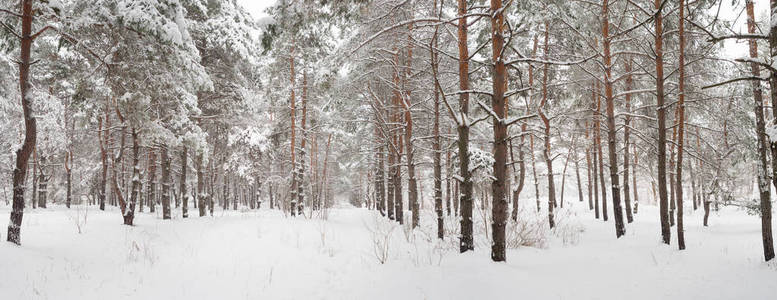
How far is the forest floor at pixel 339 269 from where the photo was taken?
517 centimetres

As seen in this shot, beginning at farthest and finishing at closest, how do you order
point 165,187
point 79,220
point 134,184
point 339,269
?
point 165,187
point 134,184
point 79,220
point 339,269

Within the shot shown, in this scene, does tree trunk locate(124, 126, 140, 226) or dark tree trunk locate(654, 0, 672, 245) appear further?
tree trunk locate(124, 126, 140, 226)

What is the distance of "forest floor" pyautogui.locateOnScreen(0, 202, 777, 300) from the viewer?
17.0 ft

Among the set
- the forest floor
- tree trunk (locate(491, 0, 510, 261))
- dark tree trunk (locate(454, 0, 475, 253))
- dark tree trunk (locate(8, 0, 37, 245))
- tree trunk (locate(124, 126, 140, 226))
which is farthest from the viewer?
tree trunk (locate(124, 126, 140, 226))

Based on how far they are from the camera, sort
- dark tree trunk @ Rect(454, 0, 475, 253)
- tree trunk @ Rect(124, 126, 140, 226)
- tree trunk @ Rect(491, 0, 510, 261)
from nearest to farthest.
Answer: tree trunk @ Rect(491, 0, 510, 261) < dark tree trunk @ Rect(454, 0, 475, 253) < tree trunk @ Rect(124, 126, 140, 226)

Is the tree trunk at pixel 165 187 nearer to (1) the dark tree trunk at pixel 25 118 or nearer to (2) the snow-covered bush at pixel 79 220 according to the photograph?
(2) the snow-covered bush at pixel 79 220

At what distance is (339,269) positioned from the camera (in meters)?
6.55

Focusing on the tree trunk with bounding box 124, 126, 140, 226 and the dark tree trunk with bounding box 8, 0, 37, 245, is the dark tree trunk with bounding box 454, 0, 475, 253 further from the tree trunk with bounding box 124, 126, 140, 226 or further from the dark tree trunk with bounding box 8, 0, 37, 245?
the tree trunk with bounding box 124, 126, 140, 226

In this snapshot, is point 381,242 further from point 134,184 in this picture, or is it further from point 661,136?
point 134,184

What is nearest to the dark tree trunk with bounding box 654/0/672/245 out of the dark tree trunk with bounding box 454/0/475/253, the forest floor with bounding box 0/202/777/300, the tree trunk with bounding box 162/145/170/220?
the forest floor with bounding box 0/202/777/300

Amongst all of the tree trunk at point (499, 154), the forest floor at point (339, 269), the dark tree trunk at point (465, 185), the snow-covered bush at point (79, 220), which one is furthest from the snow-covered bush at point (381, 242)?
the snow-covered bush at point (79, 220)

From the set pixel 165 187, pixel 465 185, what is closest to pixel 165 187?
pixel 165 187

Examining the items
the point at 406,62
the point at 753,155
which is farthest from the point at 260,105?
the point at 753,155

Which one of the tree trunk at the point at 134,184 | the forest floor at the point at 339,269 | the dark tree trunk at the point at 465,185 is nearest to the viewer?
the forest floor at the point at 339,269
